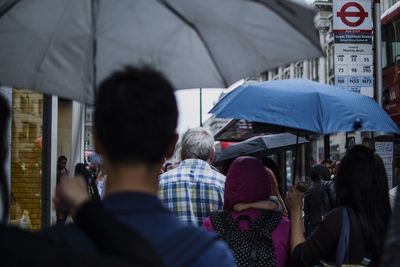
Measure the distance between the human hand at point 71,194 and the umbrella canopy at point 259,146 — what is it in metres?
6.63

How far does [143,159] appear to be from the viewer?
5.99 ft

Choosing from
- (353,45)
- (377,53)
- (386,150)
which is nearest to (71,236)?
(353,45)

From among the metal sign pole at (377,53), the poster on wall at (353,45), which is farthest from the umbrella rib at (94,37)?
the metal sign pole at (377,53)

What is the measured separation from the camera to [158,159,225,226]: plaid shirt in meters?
5.13

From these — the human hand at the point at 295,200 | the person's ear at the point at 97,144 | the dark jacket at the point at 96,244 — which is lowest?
the human hand at the point at 295,200

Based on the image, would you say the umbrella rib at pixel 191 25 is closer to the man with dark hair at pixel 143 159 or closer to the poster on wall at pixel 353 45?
the man with dark hair at pixel 143 159

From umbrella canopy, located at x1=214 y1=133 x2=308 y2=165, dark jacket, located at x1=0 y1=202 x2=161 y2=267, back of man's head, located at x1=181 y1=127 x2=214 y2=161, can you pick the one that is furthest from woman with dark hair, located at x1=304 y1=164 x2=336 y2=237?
dark jacket, located at x1=0 y1=202 x2=161 y2=267

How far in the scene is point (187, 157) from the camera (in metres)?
5.46

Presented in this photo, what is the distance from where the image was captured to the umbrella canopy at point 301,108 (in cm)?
470

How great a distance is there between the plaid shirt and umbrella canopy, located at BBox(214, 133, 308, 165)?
322 centimetres

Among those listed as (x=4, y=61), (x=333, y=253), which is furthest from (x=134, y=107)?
(x=333, y=253)

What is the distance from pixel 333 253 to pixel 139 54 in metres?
1.64

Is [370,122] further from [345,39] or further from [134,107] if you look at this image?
[345,39]

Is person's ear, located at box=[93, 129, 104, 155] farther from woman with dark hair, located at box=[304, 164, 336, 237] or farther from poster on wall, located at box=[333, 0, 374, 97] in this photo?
poster on wall, located at box=[333, 0, 374, 97]
